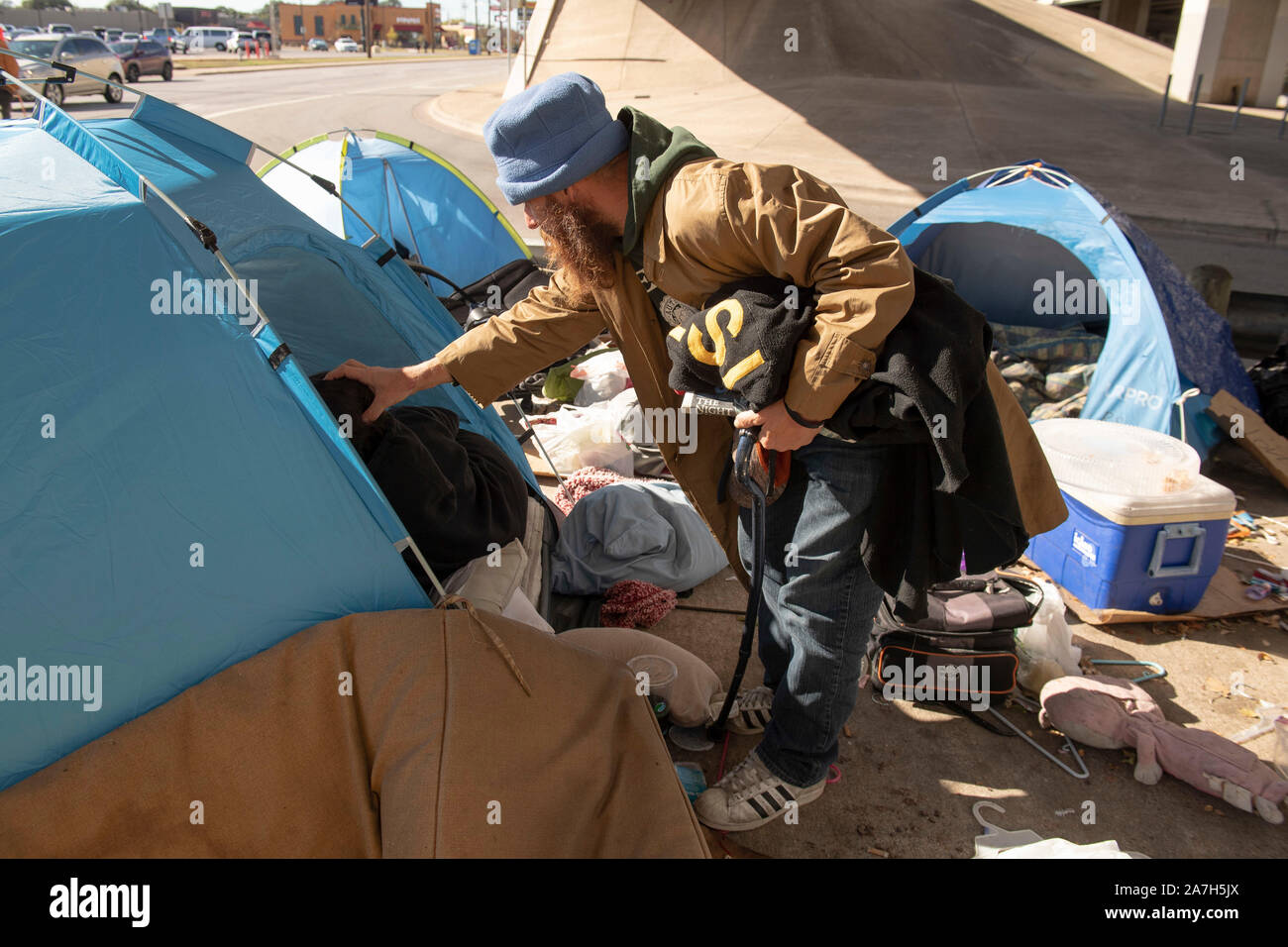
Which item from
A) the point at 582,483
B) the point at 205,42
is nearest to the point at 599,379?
the point at 582,483

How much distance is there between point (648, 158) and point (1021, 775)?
192 cm

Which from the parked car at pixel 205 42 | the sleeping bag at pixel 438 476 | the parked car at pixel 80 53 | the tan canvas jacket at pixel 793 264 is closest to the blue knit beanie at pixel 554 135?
the tan canvas jacket at pixel 793 264

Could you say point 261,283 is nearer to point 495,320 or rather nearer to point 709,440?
point 495,320

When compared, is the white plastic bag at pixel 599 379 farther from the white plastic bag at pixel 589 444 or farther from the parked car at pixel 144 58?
the parked car at pixel 144 58

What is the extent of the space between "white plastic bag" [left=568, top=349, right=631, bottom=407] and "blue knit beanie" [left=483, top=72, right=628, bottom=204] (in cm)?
272

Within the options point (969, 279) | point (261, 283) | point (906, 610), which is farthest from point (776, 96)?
point (906, 610)

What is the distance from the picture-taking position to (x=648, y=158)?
1790 millimetres

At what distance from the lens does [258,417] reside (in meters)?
1.89

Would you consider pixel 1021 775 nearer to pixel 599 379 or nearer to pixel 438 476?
pixel 438 476

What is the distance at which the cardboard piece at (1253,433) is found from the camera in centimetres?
390

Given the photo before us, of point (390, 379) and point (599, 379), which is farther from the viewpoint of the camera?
point (599, 379)

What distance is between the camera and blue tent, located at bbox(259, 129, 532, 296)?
5336 millimetres

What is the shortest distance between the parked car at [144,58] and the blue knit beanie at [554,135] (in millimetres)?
27071
